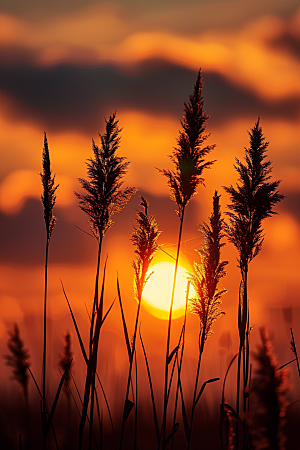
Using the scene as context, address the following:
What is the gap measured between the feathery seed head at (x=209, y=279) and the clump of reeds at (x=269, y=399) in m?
2.64

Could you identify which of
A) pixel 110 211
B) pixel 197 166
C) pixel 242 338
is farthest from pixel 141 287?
pixel 197 166

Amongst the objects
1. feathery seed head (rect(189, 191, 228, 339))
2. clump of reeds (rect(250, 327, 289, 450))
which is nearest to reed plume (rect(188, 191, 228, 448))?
feathery seed head (rect(189, 191, 228, 339))

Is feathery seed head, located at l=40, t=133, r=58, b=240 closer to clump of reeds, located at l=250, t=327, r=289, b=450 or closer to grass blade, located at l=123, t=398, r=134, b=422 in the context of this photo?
grass blade, located at l=123, t=398, r=134, b=422

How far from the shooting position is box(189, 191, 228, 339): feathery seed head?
4328mm

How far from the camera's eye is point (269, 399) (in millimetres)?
1594

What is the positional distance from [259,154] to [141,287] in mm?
2172

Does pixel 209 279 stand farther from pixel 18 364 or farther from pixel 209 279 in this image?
pixel 18 364

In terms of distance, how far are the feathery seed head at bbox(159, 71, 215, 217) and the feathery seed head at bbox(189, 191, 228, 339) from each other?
61 centimetres

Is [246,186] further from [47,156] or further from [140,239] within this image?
[47,156]

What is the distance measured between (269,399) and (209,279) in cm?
277

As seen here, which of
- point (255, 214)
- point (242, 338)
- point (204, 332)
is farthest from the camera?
point (255, 214)

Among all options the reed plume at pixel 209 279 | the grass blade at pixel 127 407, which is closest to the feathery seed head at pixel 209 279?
the reed plume at pixel 209 279

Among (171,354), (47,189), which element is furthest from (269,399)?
(47,189)

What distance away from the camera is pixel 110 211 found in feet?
13.3
